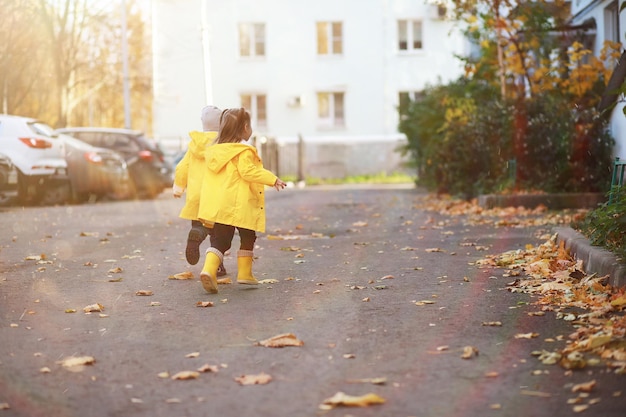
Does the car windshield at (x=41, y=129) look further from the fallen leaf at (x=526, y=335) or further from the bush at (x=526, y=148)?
the fallen leaf at (x=526, y=335)

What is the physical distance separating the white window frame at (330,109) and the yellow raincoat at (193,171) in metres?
36.6

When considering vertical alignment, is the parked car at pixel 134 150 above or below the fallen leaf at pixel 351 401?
above

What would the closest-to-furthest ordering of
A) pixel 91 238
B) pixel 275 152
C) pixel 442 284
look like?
pixel 442 284 < pixel 91 238 < pixel 275 152

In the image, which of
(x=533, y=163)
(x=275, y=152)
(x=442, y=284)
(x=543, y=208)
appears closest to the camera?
(x=442, y=284)

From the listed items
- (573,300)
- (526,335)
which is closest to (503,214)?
(573,300)

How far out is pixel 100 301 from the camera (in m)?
7.75

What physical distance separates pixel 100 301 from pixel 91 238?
580cm

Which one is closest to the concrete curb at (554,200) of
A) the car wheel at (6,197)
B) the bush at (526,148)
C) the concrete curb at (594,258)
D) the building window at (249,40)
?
the bush at (526,148)

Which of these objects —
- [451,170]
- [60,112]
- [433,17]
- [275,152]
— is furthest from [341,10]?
[451,170]

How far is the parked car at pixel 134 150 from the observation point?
2483 cm

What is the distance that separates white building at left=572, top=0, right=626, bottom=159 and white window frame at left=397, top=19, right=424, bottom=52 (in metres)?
21.2

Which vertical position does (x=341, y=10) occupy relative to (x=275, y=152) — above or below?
above

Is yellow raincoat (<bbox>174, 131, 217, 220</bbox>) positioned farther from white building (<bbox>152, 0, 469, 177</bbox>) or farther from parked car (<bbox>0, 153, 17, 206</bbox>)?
white building (<bbox>152, 0, 469, 177</bbox>)

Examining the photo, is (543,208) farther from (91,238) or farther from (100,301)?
(100,301)
